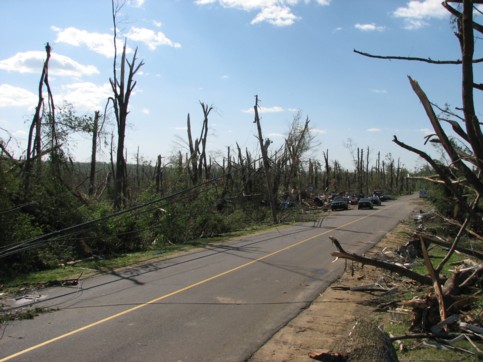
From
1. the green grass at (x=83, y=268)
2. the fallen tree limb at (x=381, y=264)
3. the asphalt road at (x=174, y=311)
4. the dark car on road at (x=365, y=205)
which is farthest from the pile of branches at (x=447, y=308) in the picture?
the dark car on road at (x=365, y=205)

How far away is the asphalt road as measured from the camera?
6.83m

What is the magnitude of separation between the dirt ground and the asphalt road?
23cm

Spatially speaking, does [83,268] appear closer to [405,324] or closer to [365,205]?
[405,324]

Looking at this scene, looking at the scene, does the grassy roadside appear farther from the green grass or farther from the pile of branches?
the green grass

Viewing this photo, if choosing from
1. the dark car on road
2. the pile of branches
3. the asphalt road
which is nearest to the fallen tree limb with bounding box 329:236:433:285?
the pile of branches

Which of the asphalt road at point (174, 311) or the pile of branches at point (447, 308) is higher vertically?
the pile of branches at point (447, 308)

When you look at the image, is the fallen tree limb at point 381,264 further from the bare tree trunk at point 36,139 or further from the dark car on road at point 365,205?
the dark car on road at point 365,205

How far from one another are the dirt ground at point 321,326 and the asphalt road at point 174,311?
0.74 feet

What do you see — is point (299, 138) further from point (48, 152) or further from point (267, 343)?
point (267, 343)

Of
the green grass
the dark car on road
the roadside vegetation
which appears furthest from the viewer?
the dark car on road

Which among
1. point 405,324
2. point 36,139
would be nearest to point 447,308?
point 405,324

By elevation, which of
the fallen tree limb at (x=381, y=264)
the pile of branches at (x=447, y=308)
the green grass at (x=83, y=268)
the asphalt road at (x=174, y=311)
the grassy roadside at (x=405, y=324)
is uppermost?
the fallen tree limb at (x=381, y=264)

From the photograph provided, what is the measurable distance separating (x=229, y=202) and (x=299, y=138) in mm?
16553

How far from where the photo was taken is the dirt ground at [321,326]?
6.82m
